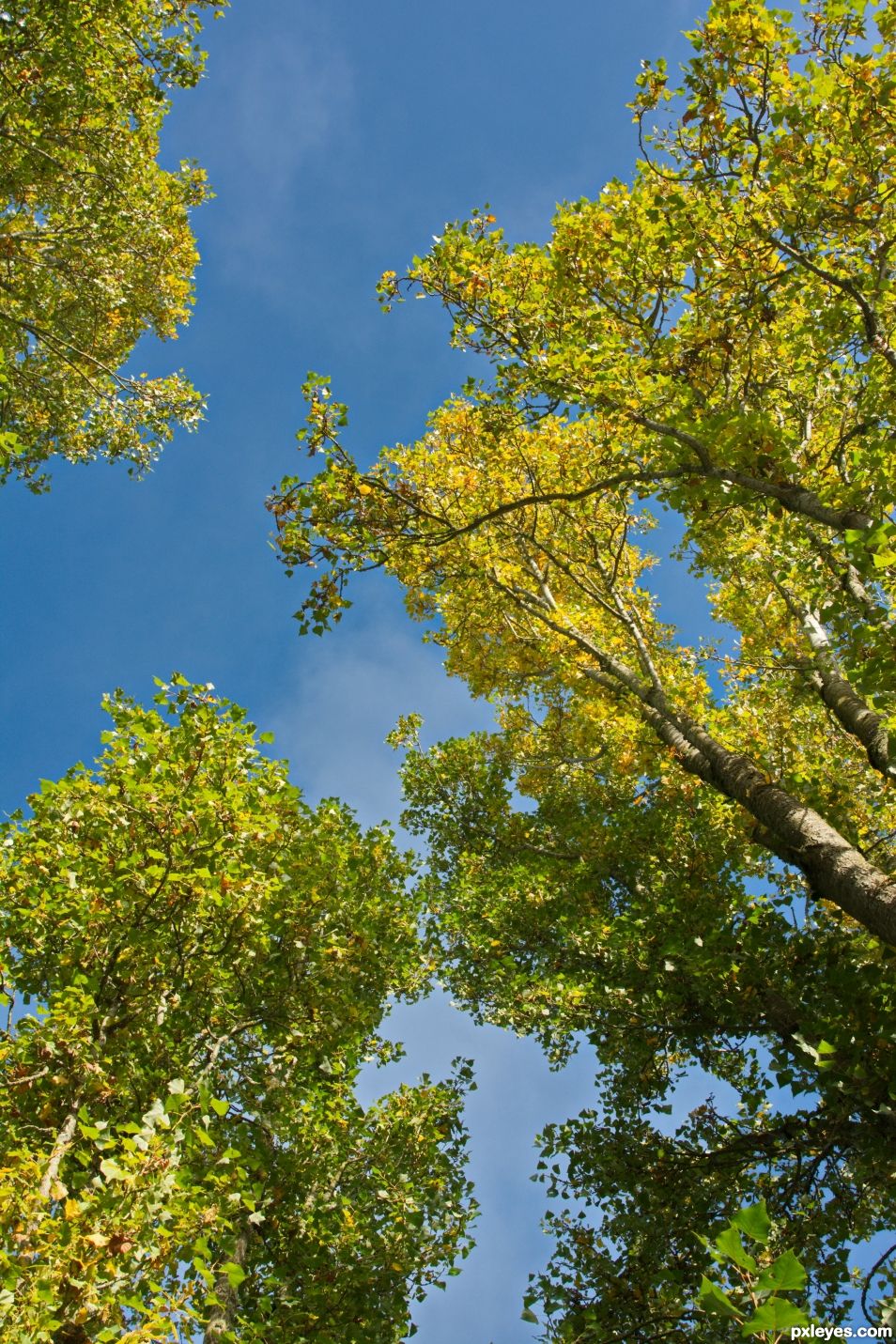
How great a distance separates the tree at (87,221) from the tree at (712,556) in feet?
16.5

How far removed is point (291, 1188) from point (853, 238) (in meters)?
10.4

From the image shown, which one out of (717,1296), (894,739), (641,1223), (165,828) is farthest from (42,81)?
(641,1223)

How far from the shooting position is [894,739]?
576cm

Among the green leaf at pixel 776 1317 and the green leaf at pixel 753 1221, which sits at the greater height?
the green leaf at pixel 753 1221

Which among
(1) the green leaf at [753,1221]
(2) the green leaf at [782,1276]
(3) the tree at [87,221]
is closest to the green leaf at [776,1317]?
(2) the green leaf at [782,1276]

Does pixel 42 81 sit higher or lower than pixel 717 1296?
higher

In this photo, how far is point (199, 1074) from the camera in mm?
6336

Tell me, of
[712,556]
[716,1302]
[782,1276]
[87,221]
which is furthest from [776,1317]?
[87,221]

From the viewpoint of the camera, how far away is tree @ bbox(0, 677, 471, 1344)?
3947mm

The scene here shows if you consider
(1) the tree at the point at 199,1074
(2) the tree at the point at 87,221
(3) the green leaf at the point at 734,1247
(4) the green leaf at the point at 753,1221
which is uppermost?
(2) the tree at the point at 87,221

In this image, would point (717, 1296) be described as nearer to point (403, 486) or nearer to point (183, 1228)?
point (183, 1228)

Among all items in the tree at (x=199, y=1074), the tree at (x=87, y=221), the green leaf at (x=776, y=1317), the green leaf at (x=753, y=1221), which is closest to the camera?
the green leaf at (x=753, y=1221)

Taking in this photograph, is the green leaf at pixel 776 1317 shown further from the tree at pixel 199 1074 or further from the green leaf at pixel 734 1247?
the tree at pixel 199 1074

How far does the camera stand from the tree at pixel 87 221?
923 centimetres
